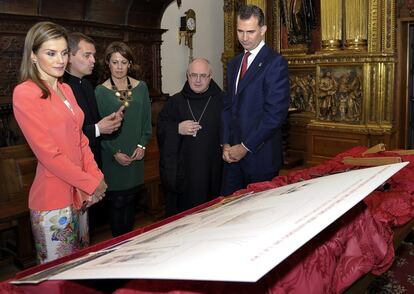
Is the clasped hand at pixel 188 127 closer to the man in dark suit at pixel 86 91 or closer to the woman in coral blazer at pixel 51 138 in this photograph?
the man in dark suit at pixel 86 91

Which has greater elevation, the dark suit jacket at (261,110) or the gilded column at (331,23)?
the gilded column at (331,23)

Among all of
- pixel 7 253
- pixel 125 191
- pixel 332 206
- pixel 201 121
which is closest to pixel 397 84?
pixel 201 121

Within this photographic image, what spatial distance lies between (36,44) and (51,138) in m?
0.41

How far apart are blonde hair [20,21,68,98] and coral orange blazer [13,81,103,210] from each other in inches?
1.3

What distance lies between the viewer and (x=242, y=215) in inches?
42.0

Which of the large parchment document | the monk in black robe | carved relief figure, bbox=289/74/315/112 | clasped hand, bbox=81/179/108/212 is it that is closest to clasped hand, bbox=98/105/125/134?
the monk in black robe

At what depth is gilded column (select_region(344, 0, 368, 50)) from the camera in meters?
6.51

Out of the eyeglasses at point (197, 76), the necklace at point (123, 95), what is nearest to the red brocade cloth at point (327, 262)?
the eyeglasses at point (197, 76)

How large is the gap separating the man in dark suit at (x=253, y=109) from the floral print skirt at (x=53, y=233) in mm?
1094

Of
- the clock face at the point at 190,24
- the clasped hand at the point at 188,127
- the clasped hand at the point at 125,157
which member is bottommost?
the clasped hand at the point at 125,157

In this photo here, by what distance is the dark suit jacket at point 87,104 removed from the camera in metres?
2.71

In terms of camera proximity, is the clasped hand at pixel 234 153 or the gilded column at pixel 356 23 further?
the gilded column at pixel 356 23

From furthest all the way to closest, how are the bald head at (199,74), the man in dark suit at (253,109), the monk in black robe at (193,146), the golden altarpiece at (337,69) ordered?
the golden altarpiece at (337,69), the monk in black robe at (193,146), the bald head at (199,74), the man in dark suit at (253,109)

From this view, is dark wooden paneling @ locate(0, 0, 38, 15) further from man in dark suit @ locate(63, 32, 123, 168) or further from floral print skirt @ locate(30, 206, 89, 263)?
floral print skirt @ locate(30, 206, 89, 263)
